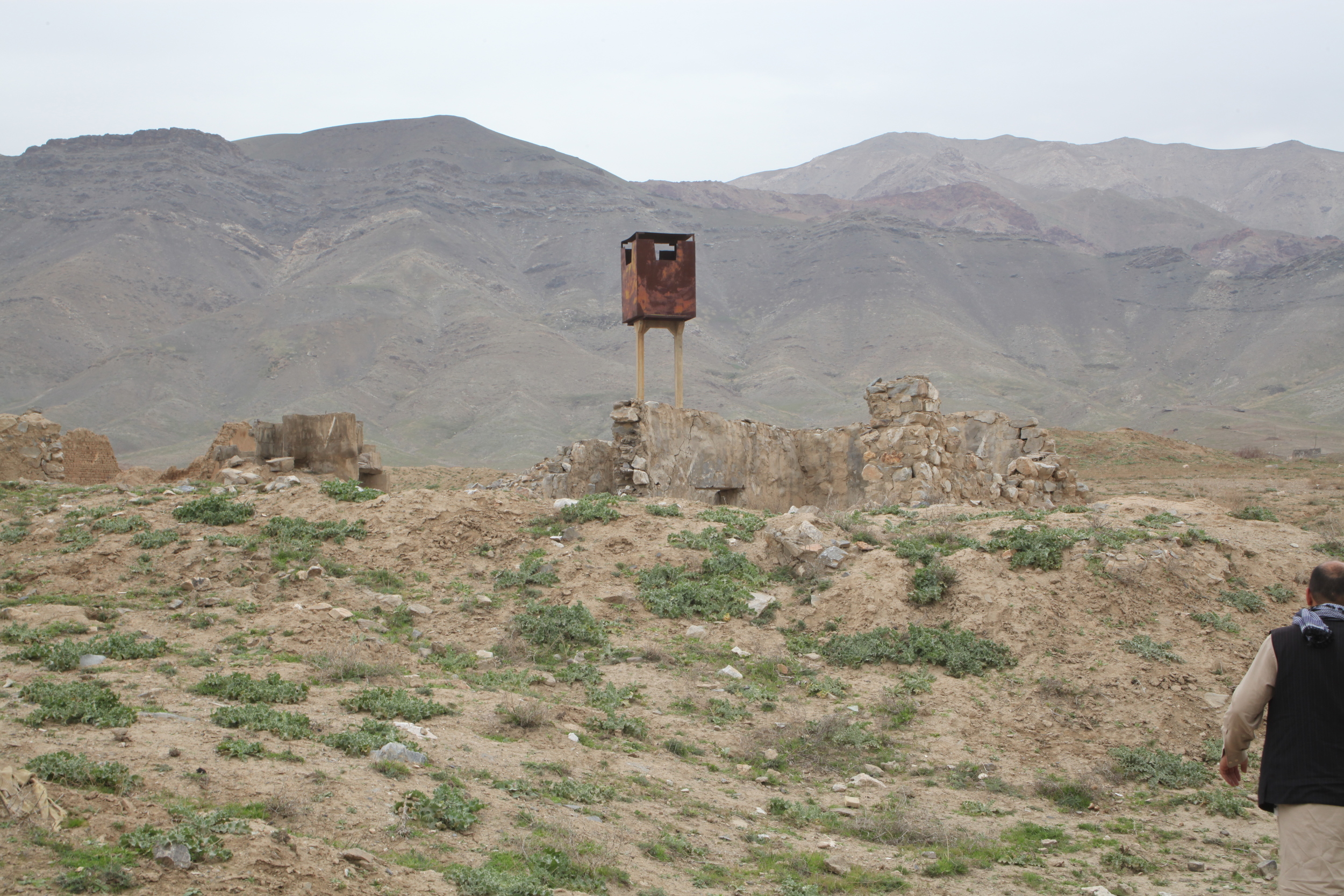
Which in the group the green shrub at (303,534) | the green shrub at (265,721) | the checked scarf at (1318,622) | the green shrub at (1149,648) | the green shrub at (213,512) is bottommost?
the green shrub at (1149,648)

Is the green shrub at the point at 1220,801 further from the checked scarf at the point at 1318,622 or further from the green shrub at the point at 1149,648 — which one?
the checked scarf at the point at 1318,622

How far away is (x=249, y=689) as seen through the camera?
6750mm

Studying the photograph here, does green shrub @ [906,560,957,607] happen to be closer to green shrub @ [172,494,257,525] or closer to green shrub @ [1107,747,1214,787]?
green shrub @ [1107,747,1214,787]

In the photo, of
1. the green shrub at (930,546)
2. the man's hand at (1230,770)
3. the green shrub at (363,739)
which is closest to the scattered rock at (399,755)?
the green shrub at (363,739)

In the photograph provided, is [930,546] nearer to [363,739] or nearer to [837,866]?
[837,866]

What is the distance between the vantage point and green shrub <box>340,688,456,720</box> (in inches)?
267

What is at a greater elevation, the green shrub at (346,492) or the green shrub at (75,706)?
the green shrub at (346,492)

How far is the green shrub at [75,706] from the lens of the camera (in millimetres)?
5633

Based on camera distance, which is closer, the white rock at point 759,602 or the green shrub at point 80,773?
the green shrub at point 80,773

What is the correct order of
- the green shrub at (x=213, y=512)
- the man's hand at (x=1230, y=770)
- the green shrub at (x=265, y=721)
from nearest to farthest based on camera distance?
the man's hand at (x=1230, y=770) < the green shrub at (x=265, y=721) < the green shrub at (x=213, y=512)

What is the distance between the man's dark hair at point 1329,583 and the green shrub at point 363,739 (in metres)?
5.35

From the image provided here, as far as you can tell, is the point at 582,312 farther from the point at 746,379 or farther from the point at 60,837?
the point at 60,837

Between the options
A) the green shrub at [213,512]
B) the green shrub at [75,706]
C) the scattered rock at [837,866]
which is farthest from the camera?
the green shrub at [213,512]

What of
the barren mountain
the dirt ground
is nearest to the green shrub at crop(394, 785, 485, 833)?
the dirt ground
